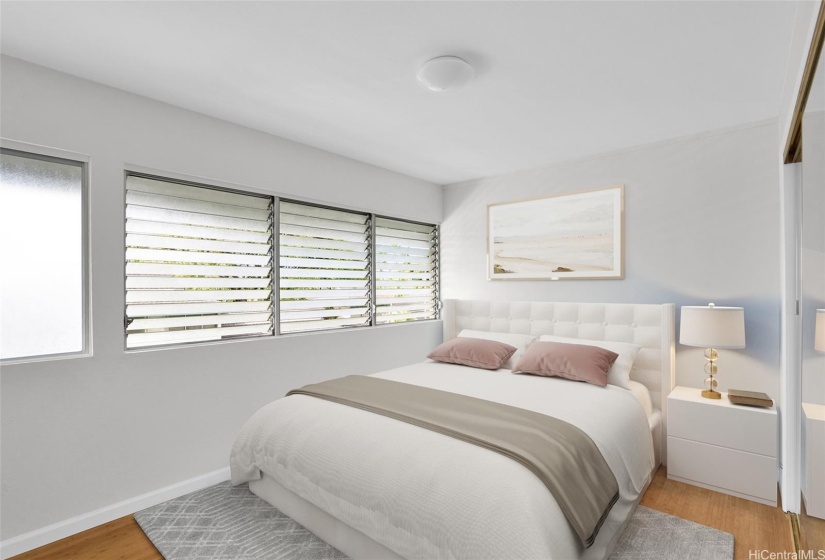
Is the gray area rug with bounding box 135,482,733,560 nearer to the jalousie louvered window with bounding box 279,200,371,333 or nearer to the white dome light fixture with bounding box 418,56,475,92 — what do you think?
the jalousie louvered window with bounding box 279,200,371,333

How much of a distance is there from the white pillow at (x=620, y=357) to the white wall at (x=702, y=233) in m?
0.43

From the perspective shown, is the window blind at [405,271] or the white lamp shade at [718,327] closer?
the white lamp shade at [718,327]

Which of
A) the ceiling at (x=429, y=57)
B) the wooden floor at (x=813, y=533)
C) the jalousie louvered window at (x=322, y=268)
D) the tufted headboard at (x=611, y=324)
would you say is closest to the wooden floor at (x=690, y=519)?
the wooden floor at (x=813, y=533)

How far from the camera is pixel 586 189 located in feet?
12.1

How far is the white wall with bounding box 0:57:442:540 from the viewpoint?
2.17m

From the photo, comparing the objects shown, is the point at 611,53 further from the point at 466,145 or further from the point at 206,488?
the point at 206,488

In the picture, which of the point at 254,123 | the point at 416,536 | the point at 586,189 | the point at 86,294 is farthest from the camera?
the point at 586,189

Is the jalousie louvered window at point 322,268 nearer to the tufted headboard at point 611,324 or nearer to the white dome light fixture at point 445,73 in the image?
the tufted headboard at point 611,324

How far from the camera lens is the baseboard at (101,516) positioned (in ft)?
6.89

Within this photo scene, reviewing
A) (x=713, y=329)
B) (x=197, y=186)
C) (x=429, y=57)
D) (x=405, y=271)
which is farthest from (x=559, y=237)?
(x=197, y=186)

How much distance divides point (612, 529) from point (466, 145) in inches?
109

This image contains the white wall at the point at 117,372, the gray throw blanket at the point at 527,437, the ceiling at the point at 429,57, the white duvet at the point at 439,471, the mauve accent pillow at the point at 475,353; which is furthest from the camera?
the mauve accent pillow at the point at 475,353

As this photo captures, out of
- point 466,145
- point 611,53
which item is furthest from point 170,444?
point 611,53

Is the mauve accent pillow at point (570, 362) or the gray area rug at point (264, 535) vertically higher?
the mauve accent pillow at point (570, 362)
